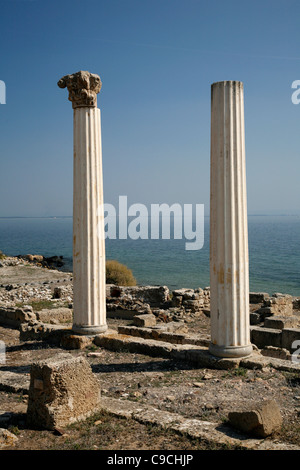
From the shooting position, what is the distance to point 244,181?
775 cm

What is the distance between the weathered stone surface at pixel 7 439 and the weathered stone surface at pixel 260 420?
2333 millimetres

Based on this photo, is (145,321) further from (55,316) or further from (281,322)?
(281,322)

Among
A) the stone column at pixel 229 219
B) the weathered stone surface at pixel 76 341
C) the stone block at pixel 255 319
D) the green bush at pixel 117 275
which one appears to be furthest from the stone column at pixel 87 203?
the green bush at pixel 117 275

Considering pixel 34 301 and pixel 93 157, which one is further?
pixel 34 301

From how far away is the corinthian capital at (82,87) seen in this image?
9.50 m

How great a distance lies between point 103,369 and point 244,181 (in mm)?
3992

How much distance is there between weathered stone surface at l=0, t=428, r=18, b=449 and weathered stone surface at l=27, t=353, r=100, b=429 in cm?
41

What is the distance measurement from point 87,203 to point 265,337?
17.7 feet

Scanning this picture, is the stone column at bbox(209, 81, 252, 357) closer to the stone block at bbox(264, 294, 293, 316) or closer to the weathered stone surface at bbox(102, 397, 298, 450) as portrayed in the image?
the weathered stone surface at bbox(102, 397, 298, 450)

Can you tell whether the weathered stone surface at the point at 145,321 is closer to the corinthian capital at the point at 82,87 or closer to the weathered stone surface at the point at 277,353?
the weathered stone surface at the point at 277,353

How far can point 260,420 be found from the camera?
15.7ft

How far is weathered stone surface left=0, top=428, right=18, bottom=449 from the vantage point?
15.5 feet
